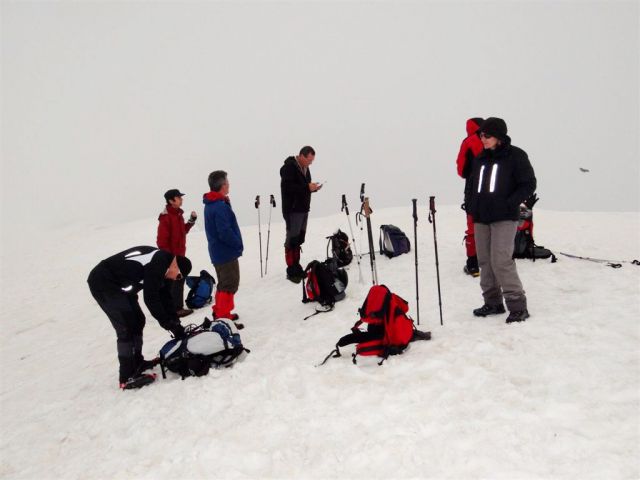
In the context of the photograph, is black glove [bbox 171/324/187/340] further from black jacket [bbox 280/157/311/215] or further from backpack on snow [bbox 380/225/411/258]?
backpack on snow [bbox 380/225/411/258]

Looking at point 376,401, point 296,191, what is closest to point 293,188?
point 296,191

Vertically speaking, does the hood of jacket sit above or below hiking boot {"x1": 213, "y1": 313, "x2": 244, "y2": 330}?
above

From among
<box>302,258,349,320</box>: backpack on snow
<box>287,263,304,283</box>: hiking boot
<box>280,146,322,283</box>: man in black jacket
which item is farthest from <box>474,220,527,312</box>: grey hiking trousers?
<box>287,263,304,283</box>: hiking boot

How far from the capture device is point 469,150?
6543 mm

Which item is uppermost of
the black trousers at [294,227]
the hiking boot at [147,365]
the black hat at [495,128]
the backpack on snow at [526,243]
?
the black hat at [495,128]

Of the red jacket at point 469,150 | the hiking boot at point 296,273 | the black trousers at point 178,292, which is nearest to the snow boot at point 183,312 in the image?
the black trousers at point 178,292

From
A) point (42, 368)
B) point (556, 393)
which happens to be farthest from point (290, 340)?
point (42, 368)

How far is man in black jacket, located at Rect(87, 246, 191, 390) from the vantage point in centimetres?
523

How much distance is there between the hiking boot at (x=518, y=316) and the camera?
5.43 metres

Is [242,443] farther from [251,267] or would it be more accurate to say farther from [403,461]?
[251,267]

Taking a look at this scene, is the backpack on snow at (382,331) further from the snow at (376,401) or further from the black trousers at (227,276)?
the black trousers at (227,276)

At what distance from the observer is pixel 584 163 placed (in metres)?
198

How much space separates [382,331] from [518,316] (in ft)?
6.33

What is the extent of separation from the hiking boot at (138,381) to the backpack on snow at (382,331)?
2.35m
